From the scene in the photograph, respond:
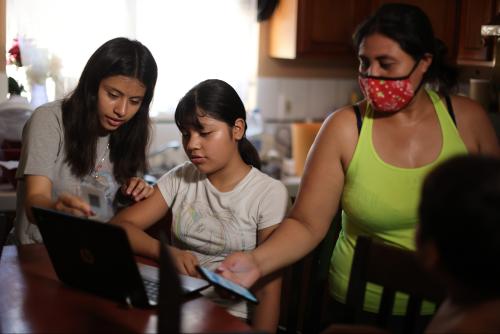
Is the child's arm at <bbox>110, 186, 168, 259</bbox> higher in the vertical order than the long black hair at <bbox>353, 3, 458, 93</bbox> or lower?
lower

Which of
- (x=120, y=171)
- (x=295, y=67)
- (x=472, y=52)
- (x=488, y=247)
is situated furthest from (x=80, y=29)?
(x=488, y=247)

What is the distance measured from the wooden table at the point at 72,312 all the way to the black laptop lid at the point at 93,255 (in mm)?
27

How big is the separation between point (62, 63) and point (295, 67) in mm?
1405

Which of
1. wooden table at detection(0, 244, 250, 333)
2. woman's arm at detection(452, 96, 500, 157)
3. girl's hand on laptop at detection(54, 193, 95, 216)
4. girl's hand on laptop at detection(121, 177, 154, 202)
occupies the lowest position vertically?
wooden table at detection(0, 244, 250, 333)

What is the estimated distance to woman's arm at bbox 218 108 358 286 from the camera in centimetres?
169

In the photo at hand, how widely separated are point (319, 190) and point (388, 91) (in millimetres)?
279

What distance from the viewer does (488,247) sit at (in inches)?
36.4

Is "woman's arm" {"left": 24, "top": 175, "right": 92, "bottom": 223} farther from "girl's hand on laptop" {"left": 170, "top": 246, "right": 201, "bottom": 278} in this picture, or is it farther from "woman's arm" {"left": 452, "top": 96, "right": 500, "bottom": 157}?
"woman's arm" {"left": 452, "top": 96, "right": 500, "bottom": 157}

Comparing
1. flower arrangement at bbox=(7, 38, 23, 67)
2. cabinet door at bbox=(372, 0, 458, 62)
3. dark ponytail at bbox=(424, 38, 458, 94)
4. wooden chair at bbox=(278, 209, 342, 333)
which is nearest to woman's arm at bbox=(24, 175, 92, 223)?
wooden chair at bbox=(278, 209, 342, 333)

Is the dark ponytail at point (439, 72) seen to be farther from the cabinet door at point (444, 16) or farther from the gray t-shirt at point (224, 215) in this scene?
the cabinet door at point (444, 16)

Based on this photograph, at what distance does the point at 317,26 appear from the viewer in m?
3.96

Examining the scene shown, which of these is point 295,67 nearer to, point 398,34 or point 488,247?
point 398,34

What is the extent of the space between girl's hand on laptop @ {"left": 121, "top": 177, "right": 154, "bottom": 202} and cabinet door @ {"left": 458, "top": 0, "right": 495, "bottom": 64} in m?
2.27

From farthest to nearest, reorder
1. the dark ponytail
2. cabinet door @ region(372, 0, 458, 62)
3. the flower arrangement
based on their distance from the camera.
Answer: cabinet door @ region(372, 0, 458, 62)
the flower arrangement
the dark ponytail
